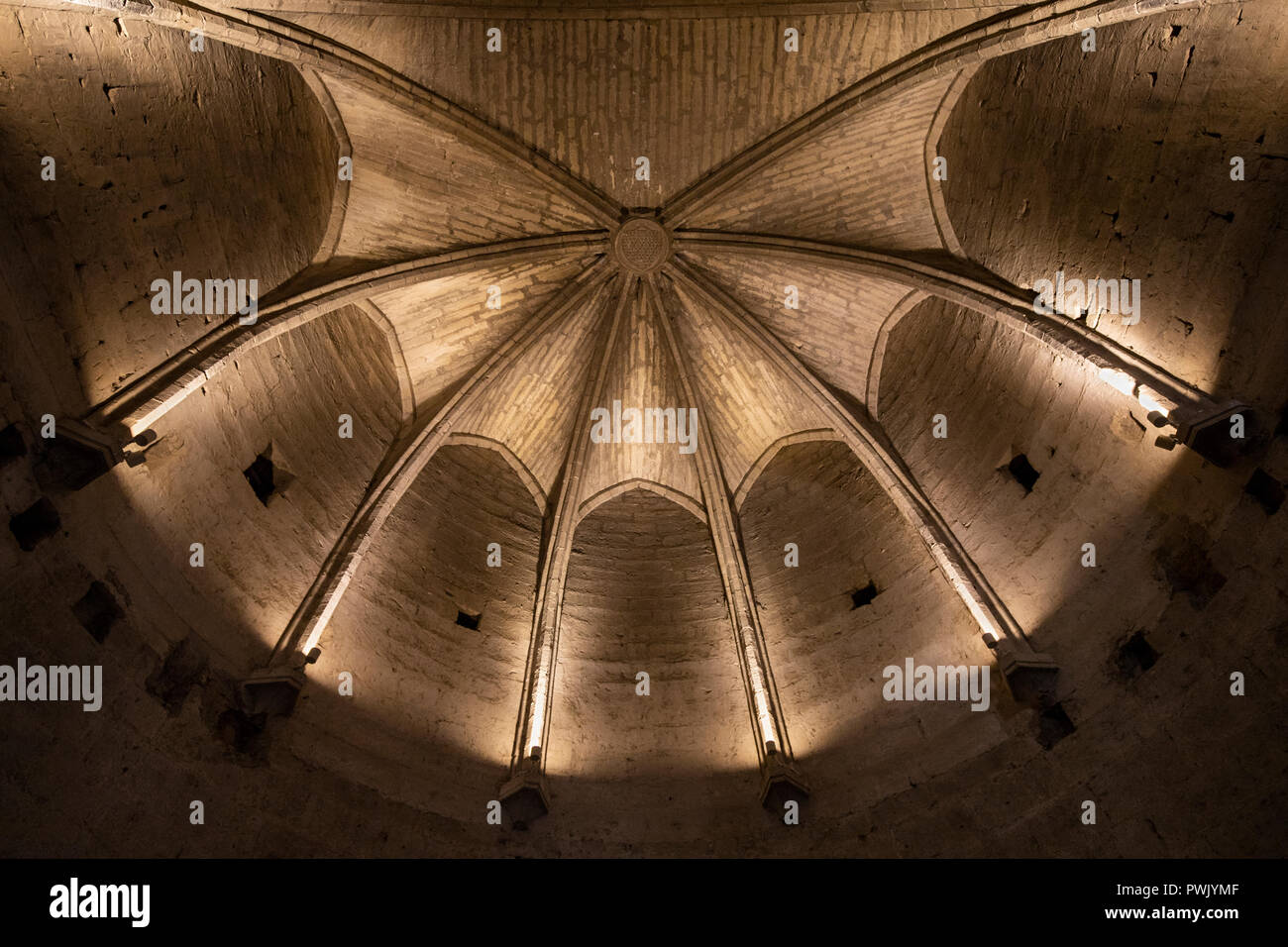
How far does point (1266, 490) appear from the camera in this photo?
7273 millimetres

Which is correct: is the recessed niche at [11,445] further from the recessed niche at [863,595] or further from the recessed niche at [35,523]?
the recessed niche at [863,595]

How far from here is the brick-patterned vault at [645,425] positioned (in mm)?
7391

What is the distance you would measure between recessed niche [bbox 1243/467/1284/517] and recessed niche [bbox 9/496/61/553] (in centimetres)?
894

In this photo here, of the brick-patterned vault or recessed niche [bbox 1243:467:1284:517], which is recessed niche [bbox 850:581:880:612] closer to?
the brick-patterned vault

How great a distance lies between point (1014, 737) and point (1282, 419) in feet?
10.7

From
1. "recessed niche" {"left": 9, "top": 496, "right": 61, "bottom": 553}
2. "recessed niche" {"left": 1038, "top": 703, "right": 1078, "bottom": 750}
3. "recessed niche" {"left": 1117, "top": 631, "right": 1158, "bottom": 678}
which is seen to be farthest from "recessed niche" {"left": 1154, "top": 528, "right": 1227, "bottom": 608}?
"recessed niche" {"left": 9, "top": 496, "right": 61, "bottom": 553}

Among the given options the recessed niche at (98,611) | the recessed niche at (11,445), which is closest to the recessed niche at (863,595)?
the recessed niche at (98,611)

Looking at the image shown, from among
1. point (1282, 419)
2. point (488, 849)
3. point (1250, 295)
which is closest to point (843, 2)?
point (1250, 295)

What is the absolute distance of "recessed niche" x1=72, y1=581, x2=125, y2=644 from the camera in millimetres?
7273

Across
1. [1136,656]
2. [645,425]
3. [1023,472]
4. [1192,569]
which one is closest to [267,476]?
[645,425]

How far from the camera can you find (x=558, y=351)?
40.4 ft

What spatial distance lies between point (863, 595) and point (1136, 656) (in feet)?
10.5

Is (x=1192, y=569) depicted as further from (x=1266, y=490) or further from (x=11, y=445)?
(x=11, y=445)

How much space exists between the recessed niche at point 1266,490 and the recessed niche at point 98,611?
876 centimetres
